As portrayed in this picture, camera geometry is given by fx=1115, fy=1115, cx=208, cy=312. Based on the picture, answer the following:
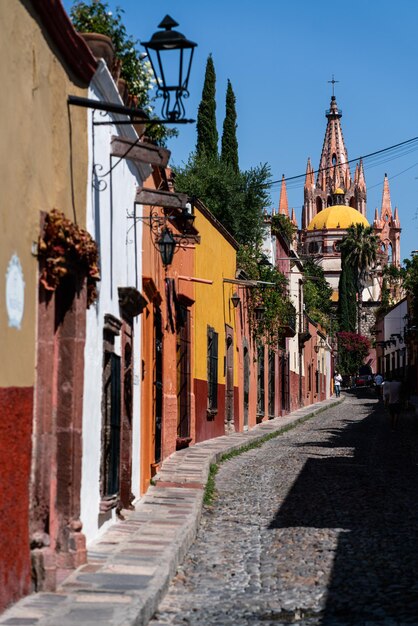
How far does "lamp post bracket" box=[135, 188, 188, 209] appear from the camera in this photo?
11.9 metres

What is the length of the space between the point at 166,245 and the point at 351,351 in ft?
256

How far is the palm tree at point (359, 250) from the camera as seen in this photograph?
325 ft

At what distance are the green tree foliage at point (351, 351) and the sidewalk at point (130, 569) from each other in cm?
7757

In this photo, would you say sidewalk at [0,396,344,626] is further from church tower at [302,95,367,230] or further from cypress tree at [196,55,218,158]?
church tower at [302,95,367,230]

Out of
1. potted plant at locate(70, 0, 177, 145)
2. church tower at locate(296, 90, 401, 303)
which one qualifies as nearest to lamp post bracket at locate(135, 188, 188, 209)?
potted plant at locate(70, 0, 177, 145)

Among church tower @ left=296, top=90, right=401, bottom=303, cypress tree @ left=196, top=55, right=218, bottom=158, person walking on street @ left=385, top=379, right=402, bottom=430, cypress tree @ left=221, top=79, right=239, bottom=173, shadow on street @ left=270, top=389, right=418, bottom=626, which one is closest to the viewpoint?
shadow on street @ left=270, top=389, right=418, bottom=626

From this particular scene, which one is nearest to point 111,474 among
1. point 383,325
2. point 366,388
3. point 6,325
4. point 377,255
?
point 6,325

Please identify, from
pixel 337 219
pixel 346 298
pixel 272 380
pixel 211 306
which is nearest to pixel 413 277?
pixel 272 380

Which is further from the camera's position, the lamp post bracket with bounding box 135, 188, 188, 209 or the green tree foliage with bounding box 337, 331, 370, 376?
the green tree foliage with bounding box 337, 331, 370, 376

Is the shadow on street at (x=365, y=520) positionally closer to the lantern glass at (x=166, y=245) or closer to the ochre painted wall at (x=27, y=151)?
the ochre painted wall at (x=27, y=151)

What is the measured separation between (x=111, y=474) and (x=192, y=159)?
26.3m

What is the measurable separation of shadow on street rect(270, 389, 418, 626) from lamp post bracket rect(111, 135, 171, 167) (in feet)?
12.7

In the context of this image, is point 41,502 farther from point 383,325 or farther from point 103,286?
point 383,325

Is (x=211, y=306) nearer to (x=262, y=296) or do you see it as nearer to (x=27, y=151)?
(x=262, y=296)
